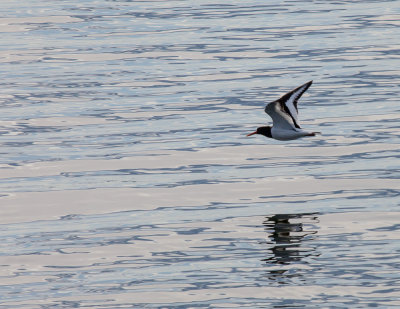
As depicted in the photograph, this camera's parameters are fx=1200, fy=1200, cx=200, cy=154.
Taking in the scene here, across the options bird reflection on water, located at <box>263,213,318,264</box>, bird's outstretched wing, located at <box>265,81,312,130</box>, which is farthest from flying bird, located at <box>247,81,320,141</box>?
bird reflection on water, located at <box>263,213,318,264</box>

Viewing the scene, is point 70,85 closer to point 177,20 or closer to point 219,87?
point 219,87

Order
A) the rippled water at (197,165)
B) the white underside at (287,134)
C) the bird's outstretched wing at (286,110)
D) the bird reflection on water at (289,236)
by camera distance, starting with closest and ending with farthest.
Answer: the rippled water at (197,165)
the bird reflection on water at (289,236)
the bird's outstretched wing at (286,110)
the white underside at (287,134)

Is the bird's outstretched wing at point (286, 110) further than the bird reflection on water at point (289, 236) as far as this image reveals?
Yes

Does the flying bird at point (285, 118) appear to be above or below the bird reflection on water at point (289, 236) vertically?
above

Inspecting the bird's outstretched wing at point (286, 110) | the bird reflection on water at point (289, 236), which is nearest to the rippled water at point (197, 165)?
the bird reflection on water at point (289, 236)

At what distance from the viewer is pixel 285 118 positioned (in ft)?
68.4

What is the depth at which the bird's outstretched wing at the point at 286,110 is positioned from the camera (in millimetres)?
20250

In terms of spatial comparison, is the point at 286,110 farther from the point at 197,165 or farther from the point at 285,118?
the point at 197,165

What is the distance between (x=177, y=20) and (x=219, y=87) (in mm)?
11488

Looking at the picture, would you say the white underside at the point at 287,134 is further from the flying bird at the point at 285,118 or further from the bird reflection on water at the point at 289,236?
the bird reflection on water at the point at 289,236

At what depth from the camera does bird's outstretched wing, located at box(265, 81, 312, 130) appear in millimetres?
20250

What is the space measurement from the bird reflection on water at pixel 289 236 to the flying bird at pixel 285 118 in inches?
109

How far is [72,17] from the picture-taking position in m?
40.8

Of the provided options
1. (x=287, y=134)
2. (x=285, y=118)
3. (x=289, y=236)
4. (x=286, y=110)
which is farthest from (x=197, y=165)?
(x=289, y=236)
